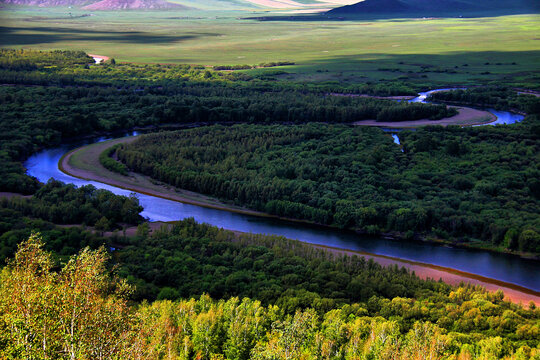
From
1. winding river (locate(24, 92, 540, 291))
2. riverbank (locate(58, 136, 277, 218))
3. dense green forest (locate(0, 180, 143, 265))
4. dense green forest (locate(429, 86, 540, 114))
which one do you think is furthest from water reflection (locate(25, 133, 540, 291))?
dense green forest (locate(429, 86, 540, 114))

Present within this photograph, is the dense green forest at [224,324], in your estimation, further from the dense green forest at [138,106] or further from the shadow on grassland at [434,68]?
the shadow on grassland at [434,68]

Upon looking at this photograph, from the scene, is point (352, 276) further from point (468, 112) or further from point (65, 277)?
point (468, 112)

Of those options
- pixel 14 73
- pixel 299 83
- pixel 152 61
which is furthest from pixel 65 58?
pixel 299 83

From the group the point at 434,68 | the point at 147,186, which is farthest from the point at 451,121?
the point at 434,68

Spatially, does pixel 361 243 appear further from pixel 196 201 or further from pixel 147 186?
pixel 147 186

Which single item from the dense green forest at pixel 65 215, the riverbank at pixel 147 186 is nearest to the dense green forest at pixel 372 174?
the riverbank at pixel 147 186
